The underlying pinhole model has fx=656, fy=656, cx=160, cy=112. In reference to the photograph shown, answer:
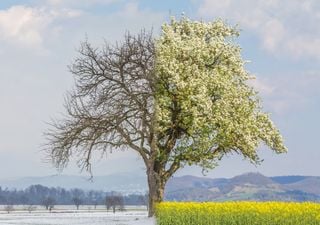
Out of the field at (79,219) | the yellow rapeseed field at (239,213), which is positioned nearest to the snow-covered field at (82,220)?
the field at (79,219)

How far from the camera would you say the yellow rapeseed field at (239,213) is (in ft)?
89.1

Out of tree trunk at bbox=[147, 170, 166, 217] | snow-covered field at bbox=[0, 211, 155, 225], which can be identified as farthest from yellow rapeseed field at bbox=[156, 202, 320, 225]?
tree trunk at bbox=[147, 170, 166, 217]

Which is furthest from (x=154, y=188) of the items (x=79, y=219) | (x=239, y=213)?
(x=239, y=213)

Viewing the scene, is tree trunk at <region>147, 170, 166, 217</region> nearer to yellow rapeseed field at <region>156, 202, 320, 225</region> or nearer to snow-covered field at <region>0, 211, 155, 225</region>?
snow-covered field at <region>0, 211, 155, 225</region>

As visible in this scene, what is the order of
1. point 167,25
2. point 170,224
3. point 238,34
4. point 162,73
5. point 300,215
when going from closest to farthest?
point 300,215 < point 170,224 < point 162,73 < point 167,25 < point 238,34

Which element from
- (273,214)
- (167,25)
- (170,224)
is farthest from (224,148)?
(273,214)

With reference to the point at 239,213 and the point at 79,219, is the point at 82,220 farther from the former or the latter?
the point at 239,213

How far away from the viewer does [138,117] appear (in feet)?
162

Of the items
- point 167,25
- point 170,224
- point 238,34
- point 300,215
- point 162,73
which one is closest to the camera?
point 300,215

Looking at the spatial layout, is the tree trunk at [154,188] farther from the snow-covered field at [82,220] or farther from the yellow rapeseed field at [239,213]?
the yellow rapeseed field at [239,213]

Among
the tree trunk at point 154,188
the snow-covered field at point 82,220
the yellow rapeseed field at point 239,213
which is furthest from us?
the tree trunk at point 154,188

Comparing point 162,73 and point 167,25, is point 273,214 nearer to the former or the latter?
point 162,73

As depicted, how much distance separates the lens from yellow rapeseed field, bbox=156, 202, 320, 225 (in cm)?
2716

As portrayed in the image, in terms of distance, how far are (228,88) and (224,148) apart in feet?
15.8
